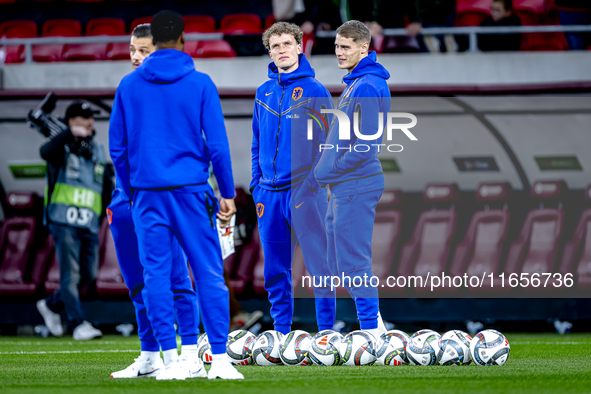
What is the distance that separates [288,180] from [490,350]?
150 cm

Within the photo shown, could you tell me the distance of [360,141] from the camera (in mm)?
4730

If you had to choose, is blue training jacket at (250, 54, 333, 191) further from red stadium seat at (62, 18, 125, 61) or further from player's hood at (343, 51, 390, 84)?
red stadium seat at (62, 18, 125, 61)

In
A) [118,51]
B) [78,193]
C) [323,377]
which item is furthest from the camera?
[118,51]

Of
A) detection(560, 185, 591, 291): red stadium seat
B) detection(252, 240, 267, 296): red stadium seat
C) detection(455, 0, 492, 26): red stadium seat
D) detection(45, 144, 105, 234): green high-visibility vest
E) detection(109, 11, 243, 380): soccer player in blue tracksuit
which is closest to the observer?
detection(109, 11, 243, 380): soccer player in blue tracksuit

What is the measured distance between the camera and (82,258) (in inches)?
283

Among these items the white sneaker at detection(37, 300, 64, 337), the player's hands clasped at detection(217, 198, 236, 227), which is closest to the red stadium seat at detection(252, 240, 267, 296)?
the white sneaker at detection(37, 300, 64, 337)

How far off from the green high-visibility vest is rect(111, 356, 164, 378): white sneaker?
3.38 metres

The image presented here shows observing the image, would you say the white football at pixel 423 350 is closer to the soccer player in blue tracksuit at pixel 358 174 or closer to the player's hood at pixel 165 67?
the soccer player in blue tracksuit at pixel 358 174

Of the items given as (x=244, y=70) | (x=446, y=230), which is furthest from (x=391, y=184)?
(x=244, y=70)

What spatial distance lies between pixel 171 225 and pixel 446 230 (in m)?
5.01

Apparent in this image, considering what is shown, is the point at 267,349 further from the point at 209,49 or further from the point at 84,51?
the point at 84,51

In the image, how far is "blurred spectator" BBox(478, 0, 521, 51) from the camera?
27.8ft

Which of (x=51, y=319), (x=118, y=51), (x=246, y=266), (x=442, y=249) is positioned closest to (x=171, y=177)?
(x=51, y=319)

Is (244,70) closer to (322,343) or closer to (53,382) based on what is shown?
(322,343)
